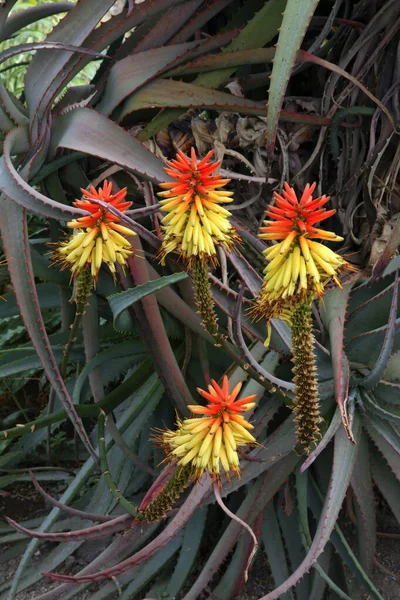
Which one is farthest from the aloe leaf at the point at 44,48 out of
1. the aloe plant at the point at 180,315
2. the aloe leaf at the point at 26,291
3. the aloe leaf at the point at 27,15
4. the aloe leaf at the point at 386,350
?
the aloe leaf at the point at 386,350

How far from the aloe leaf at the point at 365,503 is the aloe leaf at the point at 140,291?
1.58ft

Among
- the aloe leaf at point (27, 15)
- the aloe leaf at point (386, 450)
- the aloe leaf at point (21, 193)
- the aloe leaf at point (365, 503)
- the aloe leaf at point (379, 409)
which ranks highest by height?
the aloe leaf at point (27, 15)

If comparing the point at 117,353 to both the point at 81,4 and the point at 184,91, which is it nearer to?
the point at 184,91

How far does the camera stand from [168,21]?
1.21 m

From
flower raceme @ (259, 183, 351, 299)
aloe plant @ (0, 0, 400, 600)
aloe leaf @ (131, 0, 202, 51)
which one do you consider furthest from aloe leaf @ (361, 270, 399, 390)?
aloe leaf @ (131, 0, 202, 51)

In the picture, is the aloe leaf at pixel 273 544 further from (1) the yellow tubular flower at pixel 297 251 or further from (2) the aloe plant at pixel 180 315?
(1) the yellow tubular flower at pixel 297 251

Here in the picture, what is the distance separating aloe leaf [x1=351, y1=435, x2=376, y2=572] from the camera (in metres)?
1.17

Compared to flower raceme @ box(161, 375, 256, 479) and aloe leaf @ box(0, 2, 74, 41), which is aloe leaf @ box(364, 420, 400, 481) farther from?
aloe leaf @ box(0, 2, 74, 41)

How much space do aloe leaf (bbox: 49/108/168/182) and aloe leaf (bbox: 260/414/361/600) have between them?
1.62 feet

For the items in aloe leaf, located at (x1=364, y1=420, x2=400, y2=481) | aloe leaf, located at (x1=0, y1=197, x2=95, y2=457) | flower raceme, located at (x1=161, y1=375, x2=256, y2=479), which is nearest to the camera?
flower raceme, located at (x1=161, y1=375, x2=256, y2=479)

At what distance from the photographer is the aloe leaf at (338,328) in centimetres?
93

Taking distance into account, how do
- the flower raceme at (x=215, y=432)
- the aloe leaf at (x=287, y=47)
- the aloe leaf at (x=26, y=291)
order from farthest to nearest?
the aloe leaf at (x=26, y=291) < the aloe leaf at (x=287, y=47) < the flower raceme at (x=215, y=432)

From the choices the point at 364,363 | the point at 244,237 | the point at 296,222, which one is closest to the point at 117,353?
the point at 244,237

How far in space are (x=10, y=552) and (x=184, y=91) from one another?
928 millimetres
